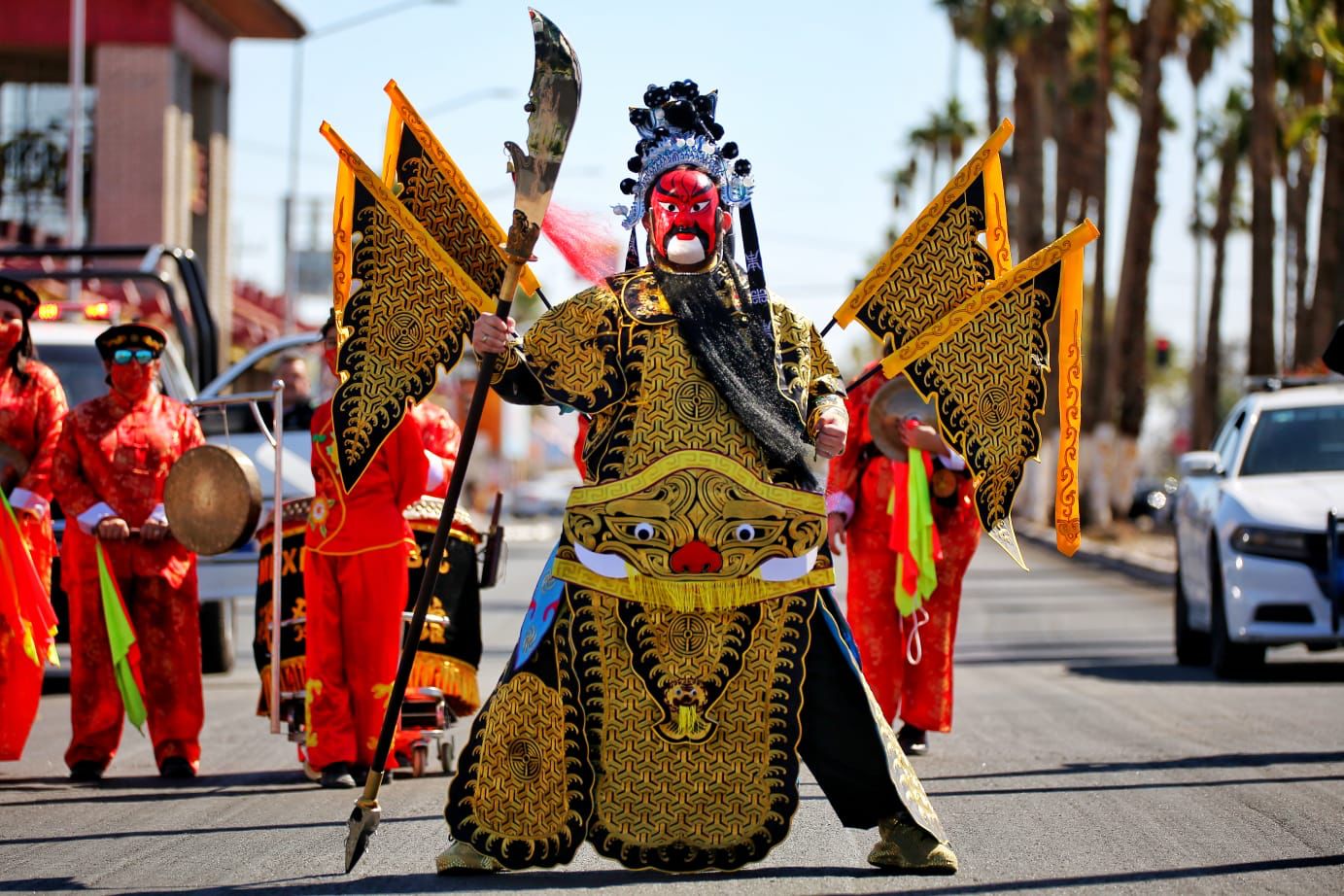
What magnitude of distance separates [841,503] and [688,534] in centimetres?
396

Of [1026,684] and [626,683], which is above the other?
[626,683]

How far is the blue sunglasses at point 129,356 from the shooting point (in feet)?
32.2

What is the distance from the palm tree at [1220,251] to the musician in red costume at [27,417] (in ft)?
148

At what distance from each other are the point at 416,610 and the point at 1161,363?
112 ft

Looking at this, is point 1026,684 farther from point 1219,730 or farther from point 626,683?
point 626,683

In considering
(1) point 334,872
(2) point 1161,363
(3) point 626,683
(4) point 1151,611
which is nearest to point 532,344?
(3) point 626,683

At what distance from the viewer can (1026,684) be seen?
13.7 m

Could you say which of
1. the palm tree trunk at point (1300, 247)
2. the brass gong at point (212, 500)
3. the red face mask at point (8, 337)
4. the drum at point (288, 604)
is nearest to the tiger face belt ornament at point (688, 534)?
the brass gong at point (212, 500)

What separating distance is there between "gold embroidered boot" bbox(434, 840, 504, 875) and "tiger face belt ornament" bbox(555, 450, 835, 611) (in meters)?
0.85

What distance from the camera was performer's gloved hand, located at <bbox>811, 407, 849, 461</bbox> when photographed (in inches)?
263

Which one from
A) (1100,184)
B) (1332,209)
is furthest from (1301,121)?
(1100,184)

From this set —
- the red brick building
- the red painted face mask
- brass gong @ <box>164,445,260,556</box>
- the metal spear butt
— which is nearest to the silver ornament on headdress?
the red painted face mask

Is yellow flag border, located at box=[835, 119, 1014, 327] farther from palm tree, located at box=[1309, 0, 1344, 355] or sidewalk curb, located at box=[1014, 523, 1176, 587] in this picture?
palm tree, located at box=[1309, 0, 1344, 355]

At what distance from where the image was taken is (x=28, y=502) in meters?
9.54
